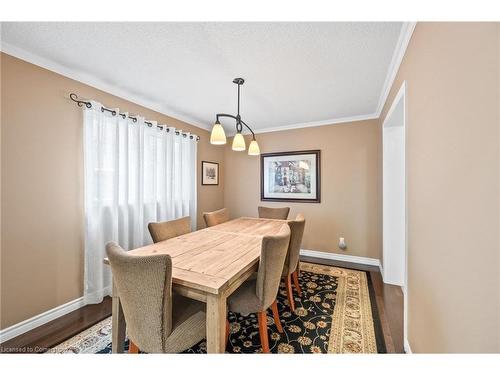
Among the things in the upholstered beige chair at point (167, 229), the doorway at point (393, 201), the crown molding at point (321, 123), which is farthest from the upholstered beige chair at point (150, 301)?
the crown molding at point (321, 123)

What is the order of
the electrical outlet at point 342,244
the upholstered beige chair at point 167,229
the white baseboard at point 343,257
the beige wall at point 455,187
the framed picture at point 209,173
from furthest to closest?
the framed picture at point 209,173
the electrical outlet at point 342,244
the white baseboard at point 343,257
the upholstered beige chair at point 167,229
the beige wall at point 455,187

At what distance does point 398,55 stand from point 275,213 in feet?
7.71

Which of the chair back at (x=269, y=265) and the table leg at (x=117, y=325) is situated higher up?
the chair back at (x=269, y=265)

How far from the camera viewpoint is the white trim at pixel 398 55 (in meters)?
1.38

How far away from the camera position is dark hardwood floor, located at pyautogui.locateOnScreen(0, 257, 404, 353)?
1559 mm

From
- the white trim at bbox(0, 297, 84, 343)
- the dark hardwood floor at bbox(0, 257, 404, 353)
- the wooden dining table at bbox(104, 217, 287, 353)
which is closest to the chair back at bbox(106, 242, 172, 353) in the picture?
the wooden dining table at bbox(104, 217, 287, 353)

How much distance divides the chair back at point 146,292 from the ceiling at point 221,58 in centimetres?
157

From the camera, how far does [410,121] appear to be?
1391 millimetres

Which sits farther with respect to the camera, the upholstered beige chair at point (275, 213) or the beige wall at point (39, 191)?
the upholstered beige chair at point (275, 213)

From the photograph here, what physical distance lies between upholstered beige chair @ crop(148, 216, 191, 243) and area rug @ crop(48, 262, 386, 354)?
867 mm

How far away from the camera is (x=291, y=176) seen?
3.78 m

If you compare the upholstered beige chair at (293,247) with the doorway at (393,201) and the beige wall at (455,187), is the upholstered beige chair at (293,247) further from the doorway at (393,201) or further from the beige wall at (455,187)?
the doorway at (393,201)

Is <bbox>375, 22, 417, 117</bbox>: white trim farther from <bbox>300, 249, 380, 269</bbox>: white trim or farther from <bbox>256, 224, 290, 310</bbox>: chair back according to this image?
<bbox>300, 249, 380, 269</bbox>: white trim
